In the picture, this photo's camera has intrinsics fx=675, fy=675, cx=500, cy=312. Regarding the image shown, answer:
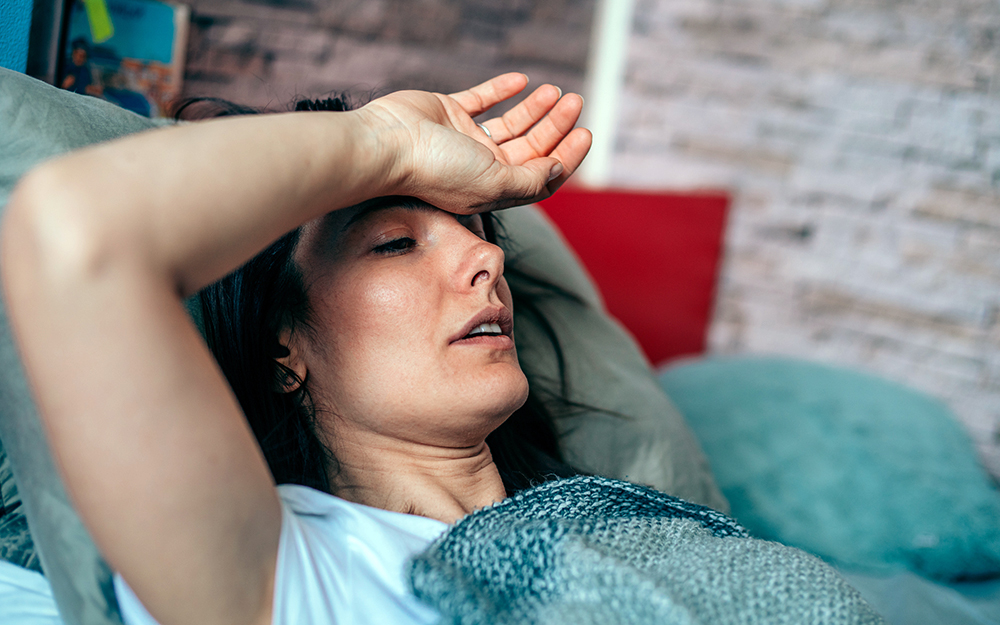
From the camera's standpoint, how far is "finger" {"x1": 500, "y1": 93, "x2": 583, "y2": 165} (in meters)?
0.85

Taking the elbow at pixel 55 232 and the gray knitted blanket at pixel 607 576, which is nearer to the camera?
the elbow at pixel 55 232

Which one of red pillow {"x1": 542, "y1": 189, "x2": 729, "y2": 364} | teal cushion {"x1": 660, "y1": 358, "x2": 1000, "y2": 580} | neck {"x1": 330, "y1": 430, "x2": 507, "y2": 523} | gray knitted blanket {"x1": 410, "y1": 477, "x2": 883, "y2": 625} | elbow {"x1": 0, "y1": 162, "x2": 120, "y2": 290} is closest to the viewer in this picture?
elbow {"x1": 0, "y1": 162, "x2": 120, "y2": 290}

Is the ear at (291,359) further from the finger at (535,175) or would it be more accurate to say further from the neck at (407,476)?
the finger at (535,175)

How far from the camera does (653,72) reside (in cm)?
203

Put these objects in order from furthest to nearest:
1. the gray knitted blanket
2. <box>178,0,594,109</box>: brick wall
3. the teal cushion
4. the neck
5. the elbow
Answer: <box>178,0,594,109</box>: brick wall
the teal cushion
the neck
the gray knitted blanket
the elbow

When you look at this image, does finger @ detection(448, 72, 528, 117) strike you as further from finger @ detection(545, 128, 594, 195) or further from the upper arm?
the upper arm

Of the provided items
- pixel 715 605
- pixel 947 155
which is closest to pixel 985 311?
pixel 947 155

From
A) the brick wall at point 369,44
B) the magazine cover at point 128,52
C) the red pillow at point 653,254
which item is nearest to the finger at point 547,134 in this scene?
the brick wall at point 369,44

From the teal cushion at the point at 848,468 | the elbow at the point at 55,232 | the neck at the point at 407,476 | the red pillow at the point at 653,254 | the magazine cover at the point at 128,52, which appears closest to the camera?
the elbow at the point at 55,232

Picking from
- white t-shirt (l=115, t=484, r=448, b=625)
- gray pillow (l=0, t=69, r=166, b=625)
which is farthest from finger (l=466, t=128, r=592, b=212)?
gray pillow (l=0, t=69, r=166, b=625)

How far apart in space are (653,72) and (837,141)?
1.91ft

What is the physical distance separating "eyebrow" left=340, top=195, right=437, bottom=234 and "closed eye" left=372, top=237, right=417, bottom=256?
0.04m

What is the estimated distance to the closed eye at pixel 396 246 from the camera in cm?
77

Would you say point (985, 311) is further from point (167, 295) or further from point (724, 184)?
point (167, 295)
